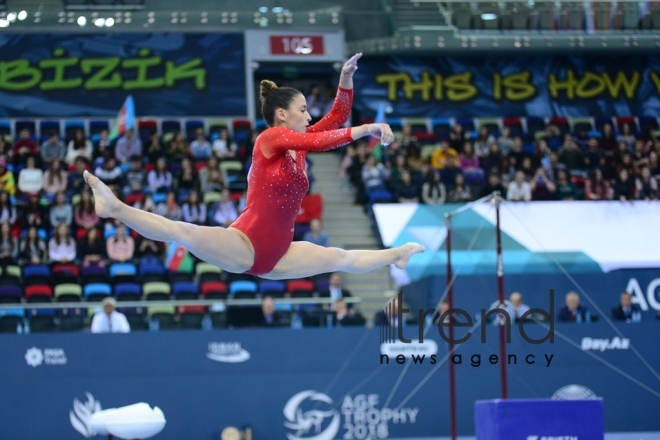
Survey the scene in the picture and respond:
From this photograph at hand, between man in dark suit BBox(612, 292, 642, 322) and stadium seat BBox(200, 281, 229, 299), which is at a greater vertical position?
stadium seat BBox(200, 281, 229, 299)

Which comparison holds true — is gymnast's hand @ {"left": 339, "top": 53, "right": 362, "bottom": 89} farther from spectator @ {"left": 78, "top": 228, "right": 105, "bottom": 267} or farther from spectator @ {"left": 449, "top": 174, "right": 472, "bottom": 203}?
spectator @ {"left": 449, "top": 174, "right": 472, "bottom": 203}

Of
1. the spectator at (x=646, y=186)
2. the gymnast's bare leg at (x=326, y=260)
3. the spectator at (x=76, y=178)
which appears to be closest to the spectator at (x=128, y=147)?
the spectator at (x=76, y=178)

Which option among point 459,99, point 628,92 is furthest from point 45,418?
point 628,92

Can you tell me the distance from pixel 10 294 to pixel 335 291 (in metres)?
4.05

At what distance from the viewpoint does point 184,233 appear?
5.26 m

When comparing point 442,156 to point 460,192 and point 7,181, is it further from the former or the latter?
point 7,181

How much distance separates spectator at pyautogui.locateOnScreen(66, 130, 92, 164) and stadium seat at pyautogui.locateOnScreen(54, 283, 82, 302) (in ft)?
11.7

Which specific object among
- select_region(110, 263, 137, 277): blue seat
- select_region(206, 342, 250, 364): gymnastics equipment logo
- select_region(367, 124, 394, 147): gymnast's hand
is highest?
select_region(367, 124, 394, 147): gymnast's hand

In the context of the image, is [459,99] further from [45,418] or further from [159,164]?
[45,418]

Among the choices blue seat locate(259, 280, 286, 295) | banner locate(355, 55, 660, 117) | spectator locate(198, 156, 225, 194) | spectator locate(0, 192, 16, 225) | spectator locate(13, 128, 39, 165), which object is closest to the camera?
blue seat locate(259, 280, 286, 295)

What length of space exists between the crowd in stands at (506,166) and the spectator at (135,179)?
3.44 m

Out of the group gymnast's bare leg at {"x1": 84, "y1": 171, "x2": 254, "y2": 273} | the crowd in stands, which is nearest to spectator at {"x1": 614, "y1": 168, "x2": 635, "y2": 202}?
the crowd in stands

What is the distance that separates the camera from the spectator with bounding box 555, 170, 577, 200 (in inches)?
573

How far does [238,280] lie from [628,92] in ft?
35.6
